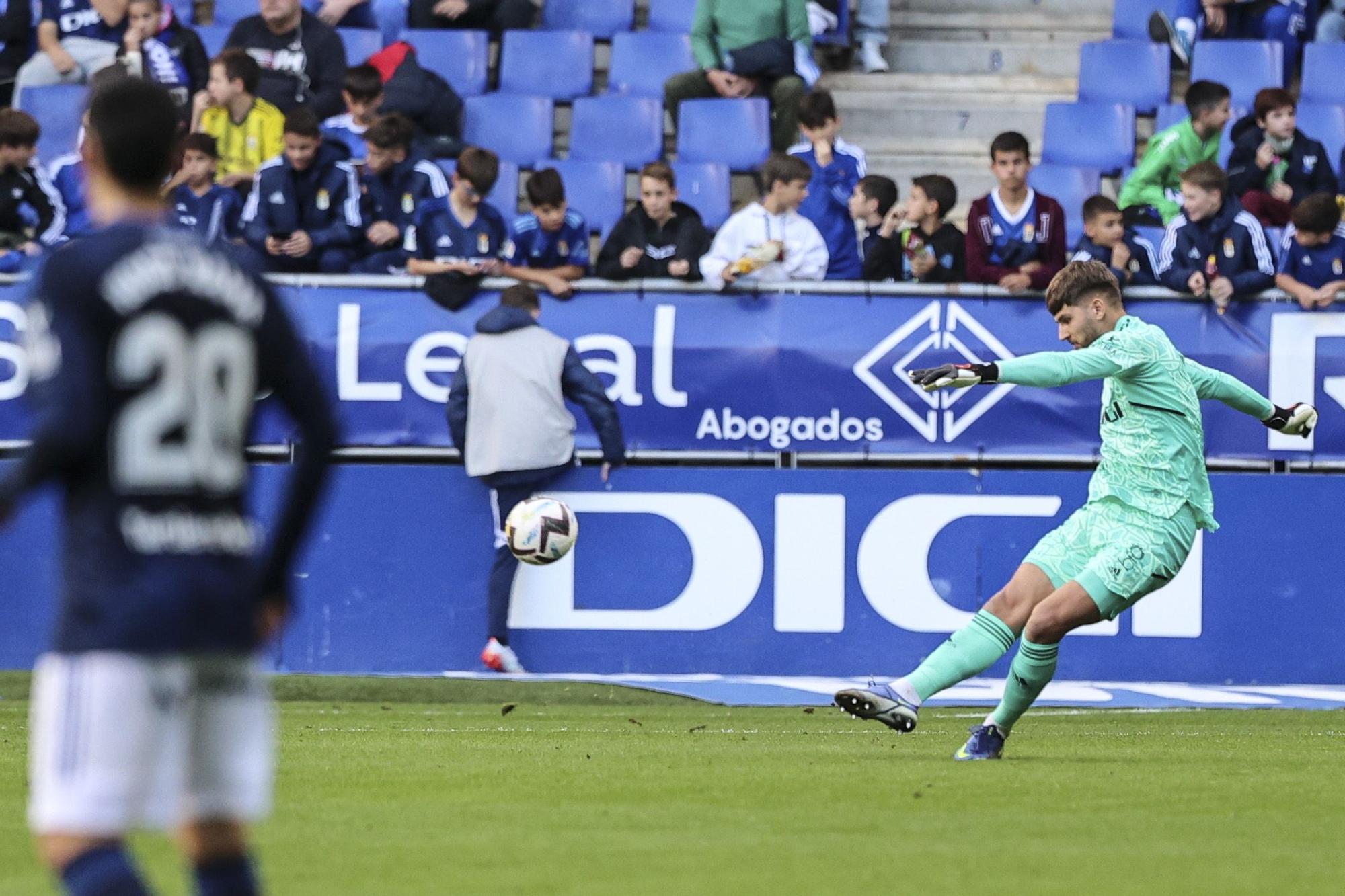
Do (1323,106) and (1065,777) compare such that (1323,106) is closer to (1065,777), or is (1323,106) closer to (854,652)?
→ (854,652)

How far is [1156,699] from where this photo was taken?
1239 centimetres

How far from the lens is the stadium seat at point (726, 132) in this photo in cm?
1606

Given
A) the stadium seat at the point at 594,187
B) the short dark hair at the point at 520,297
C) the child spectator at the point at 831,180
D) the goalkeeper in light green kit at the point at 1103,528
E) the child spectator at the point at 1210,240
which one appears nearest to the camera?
the goalkeeper in light green kit at the point at 1103,528

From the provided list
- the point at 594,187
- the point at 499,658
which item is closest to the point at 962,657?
the point at 499,658

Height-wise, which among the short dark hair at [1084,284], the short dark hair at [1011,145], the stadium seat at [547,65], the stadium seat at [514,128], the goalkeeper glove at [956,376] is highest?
the stadium seat at [547,65]

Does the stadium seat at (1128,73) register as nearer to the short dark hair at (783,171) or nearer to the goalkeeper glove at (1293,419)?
the short dark hair at (783,171)

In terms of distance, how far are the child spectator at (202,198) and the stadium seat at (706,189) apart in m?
3.44

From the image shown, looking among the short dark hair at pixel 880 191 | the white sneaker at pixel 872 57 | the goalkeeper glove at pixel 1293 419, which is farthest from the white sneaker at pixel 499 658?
the white sneaker at pixel 872 57

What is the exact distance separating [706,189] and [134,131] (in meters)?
12.0

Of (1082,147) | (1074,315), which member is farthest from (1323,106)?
(1074,315)

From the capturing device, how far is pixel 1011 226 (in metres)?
13.5

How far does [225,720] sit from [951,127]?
14.3 meters

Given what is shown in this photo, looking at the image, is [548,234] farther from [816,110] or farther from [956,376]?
[956,376]

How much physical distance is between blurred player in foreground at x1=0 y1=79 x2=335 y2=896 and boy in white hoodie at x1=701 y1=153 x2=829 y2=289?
9472 millimetres
